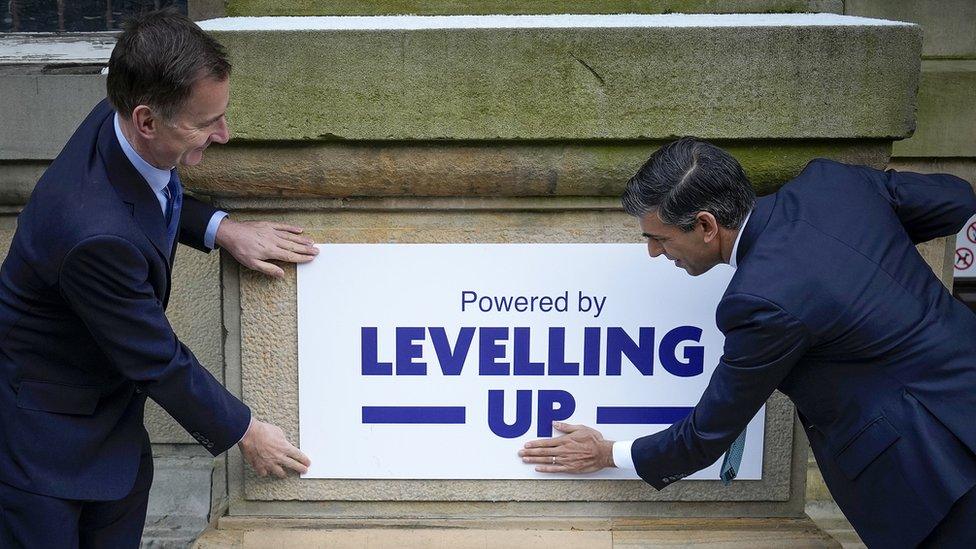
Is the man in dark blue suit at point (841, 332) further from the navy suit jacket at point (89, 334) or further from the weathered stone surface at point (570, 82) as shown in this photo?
the navy suit jacket at point (89, 334)

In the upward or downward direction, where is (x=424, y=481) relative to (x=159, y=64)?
downward

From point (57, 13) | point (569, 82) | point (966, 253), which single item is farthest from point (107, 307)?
point (966, 253)

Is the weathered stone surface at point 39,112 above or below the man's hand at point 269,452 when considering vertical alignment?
above

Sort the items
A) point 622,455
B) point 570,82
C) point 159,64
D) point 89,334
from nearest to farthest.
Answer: point 159,64 → point 89,334 → point 570,82 → point 622,455

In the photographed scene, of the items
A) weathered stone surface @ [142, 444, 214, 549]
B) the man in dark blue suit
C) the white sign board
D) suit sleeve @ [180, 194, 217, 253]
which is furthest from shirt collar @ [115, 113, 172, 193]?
the white sign board

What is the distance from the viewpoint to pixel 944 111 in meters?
4.28

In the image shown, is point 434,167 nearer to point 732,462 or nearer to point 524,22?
point 524,22

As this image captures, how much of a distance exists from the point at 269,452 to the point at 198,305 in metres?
1.30

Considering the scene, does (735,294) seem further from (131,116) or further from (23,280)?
(23,280)

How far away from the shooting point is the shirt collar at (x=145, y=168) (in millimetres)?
2240

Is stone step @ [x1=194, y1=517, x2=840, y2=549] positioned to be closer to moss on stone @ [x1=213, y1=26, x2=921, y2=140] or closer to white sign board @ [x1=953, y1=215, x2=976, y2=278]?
moss on stone @ [x1=213, y1=26, x2=921, y2=140]

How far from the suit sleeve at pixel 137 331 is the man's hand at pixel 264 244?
0.42 meters

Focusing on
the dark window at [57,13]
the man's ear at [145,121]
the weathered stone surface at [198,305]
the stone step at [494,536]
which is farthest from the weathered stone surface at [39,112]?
the man's ear at [145,121]

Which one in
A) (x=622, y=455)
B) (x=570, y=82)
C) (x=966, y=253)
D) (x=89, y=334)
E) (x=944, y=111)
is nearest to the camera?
(x=89, y=334)
